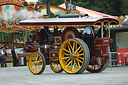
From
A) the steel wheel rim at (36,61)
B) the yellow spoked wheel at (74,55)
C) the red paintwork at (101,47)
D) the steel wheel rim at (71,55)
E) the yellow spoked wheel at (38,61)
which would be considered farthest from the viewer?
the steel wheel rim at (36,61)

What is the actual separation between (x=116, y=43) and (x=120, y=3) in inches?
1684

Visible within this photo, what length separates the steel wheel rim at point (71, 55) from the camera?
48.5 feet

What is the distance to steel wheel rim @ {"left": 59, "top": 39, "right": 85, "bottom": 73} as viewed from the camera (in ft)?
48.5

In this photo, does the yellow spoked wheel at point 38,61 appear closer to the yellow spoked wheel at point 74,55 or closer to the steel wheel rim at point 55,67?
the yellow spoked wheel at point 74,55

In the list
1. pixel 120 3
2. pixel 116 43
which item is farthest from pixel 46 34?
pixel 120 3

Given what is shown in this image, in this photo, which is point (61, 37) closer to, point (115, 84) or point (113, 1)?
point (115, 84)

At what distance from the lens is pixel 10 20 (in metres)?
41.7

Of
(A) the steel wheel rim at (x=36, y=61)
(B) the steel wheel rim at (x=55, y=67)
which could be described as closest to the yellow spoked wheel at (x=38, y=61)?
(A) the steel wheel rim at (x=36, y=61)

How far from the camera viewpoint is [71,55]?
15070mm

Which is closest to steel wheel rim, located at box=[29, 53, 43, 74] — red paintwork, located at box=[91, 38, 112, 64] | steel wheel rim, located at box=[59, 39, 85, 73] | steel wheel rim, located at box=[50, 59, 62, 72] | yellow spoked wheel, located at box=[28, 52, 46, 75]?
yellow spoked wheel, located at box=[28, 52, 46, 75]

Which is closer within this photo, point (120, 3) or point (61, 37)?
point (61, 37)

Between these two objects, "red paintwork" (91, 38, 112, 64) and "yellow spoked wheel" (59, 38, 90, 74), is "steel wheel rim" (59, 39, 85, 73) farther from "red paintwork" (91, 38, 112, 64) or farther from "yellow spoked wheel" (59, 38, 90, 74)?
"red paintwork" (91, 38, 112, 64)

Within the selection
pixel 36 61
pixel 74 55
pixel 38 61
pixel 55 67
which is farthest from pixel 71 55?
pixel 55 67

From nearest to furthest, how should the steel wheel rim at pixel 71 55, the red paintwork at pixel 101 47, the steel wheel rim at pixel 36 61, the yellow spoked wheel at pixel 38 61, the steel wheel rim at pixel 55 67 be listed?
the steel wheel rim at pixel 71 55
the red paintwork at pixel 101 47
the yellow spoked wheel at pixel 38 61
the steel wheel rim at pixel 36 61
the steel wheel rim at pixel 55 67
